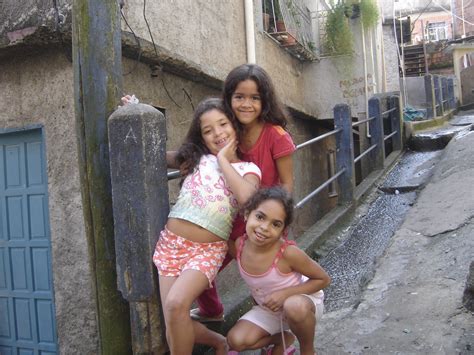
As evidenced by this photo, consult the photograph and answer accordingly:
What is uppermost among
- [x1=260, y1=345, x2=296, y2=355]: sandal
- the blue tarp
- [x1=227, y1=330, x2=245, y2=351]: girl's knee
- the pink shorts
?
the blue tarp

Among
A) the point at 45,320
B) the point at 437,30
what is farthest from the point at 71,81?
the point at 437,30

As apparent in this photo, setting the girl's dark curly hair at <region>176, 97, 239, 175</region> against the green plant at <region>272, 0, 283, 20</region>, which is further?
the green plant at <region>272, 0, 283, 20</region>

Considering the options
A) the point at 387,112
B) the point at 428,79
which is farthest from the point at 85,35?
the point at 428,79

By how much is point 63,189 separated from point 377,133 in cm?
518

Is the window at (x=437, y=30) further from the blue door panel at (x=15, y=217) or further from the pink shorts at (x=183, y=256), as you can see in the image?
the pink shorts at (x=183, y=256)

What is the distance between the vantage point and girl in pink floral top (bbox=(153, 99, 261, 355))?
2.10 metres

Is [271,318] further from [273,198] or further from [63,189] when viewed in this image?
[63,189]

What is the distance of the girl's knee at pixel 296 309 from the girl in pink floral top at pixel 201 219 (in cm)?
34

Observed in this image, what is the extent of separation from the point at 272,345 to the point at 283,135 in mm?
985

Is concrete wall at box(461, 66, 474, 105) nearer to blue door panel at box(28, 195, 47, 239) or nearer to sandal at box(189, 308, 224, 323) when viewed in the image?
blue door panel at box(28, 195, 47, 239)

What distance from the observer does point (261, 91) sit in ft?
7.71

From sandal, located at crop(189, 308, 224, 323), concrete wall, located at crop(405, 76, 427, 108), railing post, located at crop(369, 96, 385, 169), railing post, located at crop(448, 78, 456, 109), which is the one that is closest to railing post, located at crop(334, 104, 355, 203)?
railing post, located at crop(369, 96, 385, 169)

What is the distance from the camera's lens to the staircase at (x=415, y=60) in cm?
2366

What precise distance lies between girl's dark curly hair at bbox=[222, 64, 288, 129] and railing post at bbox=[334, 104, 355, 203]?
3.57 metres
